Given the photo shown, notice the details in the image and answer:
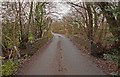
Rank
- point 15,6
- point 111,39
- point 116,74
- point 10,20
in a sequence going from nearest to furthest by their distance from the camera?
point 116,74
point 111,39
point 10,20
point 15,6

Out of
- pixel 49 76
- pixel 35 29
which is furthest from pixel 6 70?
pixel 35 29

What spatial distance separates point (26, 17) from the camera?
85.8ft

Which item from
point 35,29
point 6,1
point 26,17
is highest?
point 6,1

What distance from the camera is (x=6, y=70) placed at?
1081 cm

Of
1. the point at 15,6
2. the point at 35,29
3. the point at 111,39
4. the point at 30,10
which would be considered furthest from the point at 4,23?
Result: the point at 35,29

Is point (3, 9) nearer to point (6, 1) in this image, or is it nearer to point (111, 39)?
point (6, 1)

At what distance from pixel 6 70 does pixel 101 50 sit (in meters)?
9.29

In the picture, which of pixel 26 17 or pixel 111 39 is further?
pixel 26 17

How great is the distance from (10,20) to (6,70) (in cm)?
907

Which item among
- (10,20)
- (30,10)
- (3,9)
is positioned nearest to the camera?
(3,9)

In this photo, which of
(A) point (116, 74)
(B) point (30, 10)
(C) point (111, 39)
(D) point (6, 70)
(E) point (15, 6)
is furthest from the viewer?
(B) point (30, 10)

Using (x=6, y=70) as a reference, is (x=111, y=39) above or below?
above

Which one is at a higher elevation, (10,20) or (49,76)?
(10,20)

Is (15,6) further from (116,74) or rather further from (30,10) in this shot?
(116,74)
